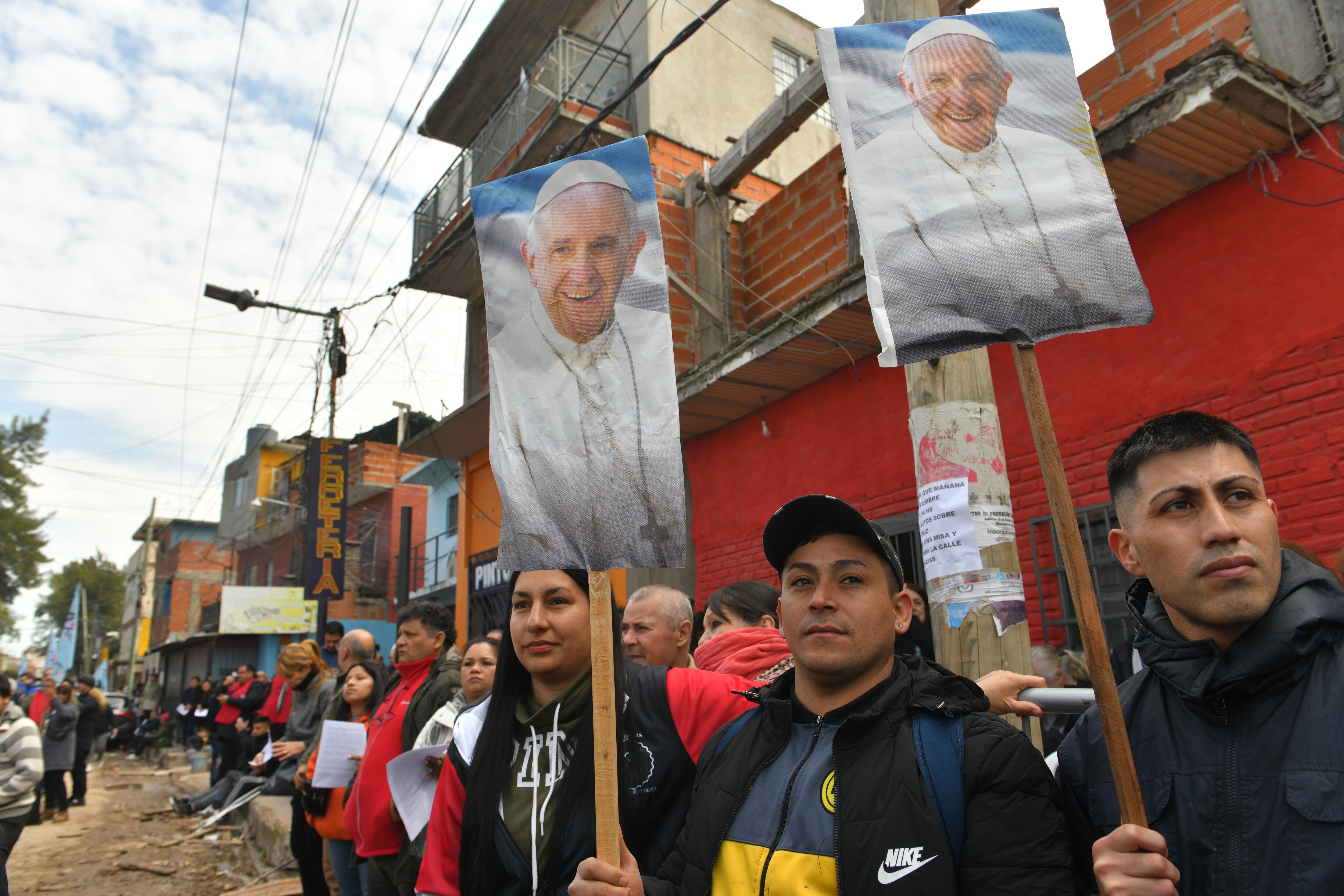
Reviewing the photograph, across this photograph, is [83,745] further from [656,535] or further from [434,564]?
[656,535]

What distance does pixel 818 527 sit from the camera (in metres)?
2.12

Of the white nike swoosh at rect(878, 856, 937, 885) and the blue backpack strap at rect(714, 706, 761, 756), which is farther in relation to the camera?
the blue backpack strap at rect(714, 706, 761, 756)

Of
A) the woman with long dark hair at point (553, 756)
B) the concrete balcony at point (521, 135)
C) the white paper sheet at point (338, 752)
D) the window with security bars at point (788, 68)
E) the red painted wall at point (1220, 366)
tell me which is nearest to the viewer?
the woman with long dark hair at point (553, 756)

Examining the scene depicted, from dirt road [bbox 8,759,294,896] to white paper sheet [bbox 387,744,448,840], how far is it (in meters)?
5.14

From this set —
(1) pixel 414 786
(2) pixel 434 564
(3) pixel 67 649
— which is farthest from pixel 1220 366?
(3) pixel 67 649

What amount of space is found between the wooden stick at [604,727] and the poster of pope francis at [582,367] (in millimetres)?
137

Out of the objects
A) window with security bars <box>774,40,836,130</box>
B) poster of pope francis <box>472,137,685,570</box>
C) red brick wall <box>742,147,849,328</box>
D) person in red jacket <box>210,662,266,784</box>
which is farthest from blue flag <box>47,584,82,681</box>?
poster of pope francis <box>472,137,685,570</box>

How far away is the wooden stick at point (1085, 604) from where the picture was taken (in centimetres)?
146

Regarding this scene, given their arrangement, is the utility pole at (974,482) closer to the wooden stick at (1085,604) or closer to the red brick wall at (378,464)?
the wooden stick at (1085,604)

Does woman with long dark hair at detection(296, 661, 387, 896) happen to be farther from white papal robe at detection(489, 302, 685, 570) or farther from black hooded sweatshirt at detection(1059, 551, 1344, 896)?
black hooded sweatshirt at detection(1059, 551, 1344, 896)

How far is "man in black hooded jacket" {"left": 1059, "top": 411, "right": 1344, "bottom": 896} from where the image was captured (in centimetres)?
135

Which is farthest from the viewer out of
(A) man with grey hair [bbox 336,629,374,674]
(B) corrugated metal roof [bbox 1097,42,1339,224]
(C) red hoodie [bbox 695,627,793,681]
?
(A) man with grey hair [bbox 336,629,374,674]

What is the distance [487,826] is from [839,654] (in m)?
1.14

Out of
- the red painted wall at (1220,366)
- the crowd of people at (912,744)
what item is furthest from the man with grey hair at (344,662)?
the red painted wall at (1220,366)
